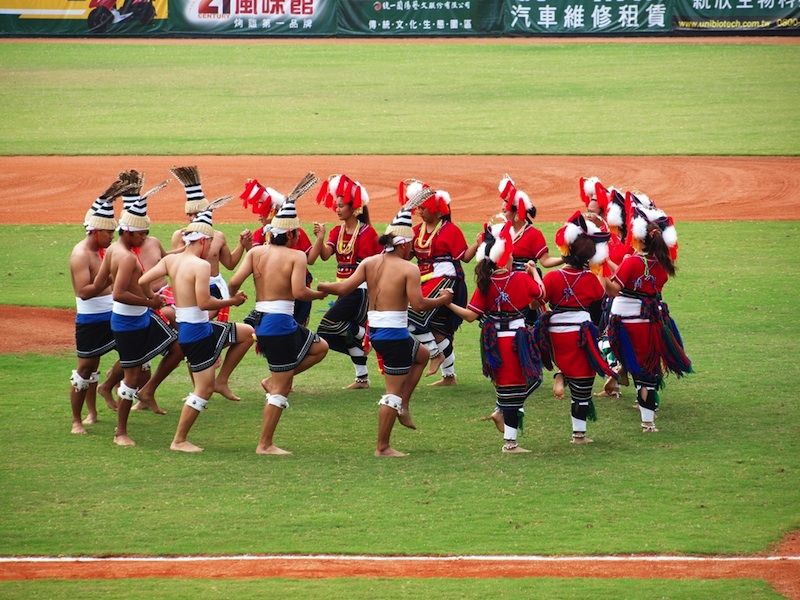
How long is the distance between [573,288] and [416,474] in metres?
2.13

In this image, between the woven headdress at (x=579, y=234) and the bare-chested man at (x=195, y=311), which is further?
the woven headdress at (x=579, y=234)

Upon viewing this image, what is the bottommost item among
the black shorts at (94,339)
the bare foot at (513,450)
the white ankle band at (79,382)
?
the bare foot at (513,450)

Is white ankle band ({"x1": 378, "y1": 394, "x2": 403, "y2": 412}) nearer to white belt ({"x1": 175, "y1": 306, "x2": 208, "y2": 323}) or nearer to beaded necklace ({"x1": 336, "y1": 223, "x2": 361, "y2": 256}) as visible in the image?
white belt ({"x1": 175, "y1": 306, "x2": 208, "y2": 323})

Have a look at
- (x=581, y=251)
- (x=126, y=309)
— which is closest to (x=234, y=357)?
(x=126, y=309)

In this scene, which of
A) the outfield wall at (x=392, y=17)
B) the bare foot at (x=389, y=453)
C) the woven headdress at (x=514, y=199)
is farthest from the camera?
the outfield wall at (x=392, y=17)

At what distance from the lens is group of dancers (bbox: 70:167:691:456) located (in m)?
11.5

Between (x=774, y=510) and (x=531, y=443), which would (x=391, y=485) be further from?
(x=774, y=510)

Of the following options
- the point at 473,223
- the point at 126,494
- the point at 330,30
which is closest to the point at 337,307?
the point at 126,494

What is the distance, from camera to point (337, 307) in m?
13.6

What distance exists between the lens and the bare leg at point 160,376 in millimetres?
12758

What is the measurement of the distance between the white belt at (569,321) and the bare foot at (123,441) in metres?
3.77

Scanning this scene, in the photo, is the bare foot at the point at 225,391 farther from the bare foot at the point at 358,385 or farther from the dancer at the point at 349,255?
the bare foot at the point at 358,385

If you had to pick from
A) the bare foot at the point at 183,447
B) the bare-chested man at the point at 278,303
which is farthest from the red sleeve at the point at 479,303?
the bare foot at the point at 183,447

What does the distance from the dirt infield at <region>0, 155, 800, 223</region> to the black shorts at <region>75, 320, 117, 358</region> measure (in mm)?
10753
